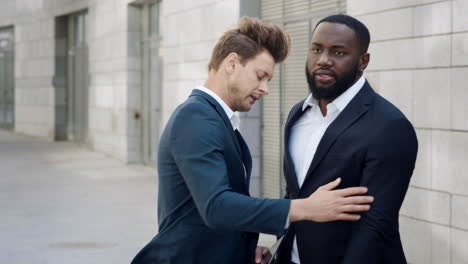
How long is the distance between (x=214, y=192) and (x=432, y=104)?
455 cm

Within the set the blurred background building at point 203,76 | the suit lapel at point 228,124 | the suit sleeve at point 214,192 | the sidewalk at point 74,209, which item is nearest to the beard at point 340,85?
the suit lapel at point 228,124

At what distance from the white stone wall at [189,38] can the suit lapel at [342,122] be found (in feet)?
26.9

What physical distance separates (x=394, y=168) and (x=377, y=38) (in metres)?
4.97

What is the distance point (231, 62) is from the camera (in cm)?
277

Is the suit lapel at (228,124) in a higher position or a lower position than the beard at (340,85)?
lower

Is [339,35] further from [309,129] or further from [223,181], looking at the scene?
[223,181]

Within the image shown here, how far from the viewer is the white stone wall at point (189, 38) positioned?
11680 millimetres

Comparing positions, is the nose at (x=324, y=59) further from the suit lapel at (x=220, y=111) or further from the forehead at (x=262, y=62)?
the suit lapel at (x=220, y=111)

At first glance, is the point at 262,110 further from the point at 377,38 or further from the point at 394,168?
the point at 394,168

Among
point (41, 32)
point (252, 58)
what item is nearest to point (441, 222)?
point (252, 58)

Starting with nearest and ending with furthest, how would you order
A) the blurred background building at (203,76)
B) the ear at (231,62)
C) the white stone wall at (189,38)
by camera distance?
the ear at (231,62)
the blurred background building at (203,76)
the white stone wall at (189,38)

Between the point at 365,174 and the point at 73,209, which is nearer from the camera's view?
the point at 365,174

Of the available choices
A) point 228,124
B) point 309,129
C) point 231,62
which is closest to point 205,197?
point 228,124

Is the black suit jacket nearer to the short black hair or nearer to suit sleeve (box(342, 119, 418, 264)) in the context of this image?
suit sleeve (box(342, 119, 418, 264))
